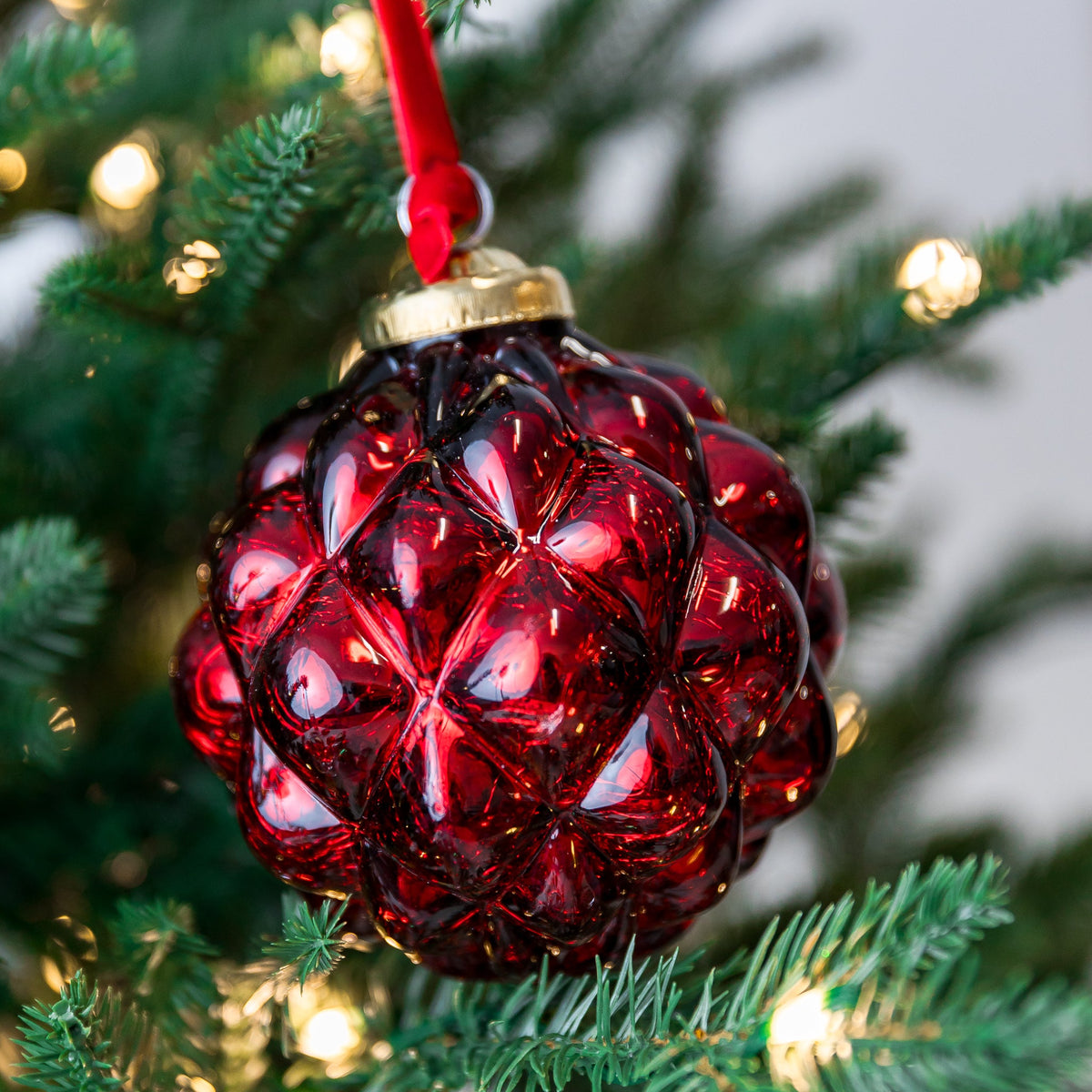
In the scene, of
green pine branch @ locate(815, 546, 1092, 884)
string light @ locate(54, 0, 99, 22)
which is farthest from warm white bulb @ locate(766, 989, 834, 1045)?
string light @ locate(54, 0, 99, 22)

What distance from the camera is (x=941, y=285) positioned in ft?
1.06

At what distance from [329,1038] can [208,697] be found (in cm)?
10

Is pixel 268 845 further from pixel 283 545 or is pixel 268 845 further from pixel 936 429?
pixel 936 429

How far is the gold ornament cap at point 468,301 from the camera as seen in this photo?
0.78 ft

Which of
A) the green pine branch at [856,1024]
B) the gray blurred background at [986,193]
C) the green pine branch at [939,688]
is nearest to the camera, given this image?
the green pine branch at [856,1024]

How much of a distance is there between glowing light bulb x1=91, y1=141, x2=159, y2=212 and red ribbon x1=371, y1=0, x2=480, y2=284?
0.50ft

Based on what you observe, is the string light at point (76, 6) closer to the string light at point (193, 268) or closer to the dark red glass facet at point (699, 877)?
the string light at point (193, 268)

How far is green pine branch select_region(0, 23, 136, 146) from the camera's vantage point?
271mm

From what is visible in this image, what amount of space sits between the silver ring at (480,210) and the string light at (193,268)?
6 cm

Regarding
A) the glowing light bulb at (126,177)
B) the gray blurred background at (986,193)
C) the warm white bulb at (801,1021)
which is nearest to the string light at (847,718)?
the warm white bulb at (801,1021)

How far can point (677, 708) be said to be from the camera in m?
0.21

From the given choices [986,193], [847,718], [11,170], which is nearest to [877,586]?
[847,718]

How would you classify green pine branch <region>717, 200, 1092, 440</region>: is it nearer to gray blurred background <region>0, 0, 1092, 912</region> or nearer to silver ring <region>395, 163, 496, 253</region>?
silver ring <region>395, 163, 496, 253</region>

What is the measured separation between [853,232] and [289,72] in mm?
394
